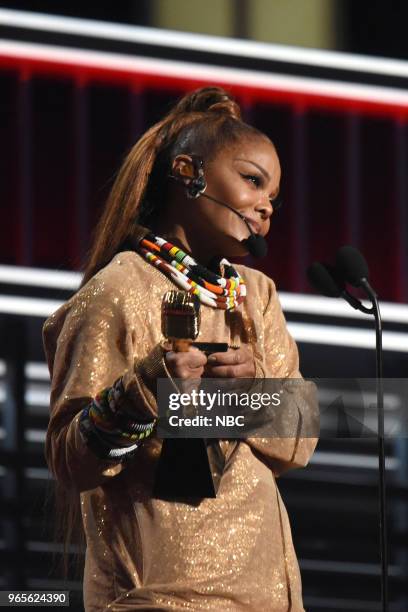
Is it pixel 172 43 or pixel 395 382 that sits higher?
pixel 172 43

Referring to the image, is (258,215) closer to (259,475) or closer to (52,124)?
(259,475)

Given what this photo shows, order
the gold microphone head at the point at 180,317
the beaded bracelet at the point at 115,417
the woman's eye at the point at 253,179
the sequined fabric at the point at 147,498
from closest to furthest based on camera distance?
the gold microphone head at the point at 180,317 < the beaded bracelet at the point at 115,417 < the sequined fabric at the point at 147,498 < the woman's eye at the point at 253,179

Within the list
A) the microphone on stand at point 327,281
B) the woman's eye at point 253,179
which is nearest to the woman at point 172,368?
the woman's eye at point 253,179

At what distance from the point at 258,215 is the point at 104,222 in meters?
0.27

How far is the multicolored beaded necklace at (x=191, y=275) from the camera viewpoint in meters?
2.30

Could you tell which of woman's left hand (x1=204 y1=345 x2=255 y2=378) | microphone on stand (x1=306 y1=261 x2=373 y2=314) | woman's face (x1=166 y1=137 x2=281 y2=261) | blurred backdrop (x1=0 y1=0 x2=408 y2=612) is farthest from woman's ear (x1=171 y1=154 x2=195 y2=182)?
blurred backdrop (x1=0 y1=0 x2=408 y2=612)

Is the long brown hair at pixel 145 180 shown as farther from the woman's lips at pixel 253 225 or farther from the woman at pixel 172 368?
the woman's lips at pixel 253 225

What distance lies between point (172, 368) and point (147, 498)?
30 centimetres

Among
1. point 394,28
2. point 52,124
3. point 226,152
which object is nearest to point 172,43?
point 52,124

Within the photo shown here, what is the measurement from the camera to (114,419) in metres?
2.02

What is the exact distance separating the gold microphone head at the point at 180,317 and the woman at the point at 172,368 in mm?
41

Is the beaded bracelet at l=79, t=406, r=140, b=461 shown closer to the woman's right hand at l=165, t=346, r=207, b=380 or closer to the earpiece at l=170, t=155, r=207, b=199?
the woman's right hand at l=165, t=346, r=207, b=380

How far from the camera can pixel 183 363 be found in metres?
1.91

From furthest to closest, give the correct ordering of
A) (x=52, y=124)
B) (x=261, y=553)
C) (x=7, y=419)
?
(x=52, y=124), (x=7, y=419), (x=261, y=553)
